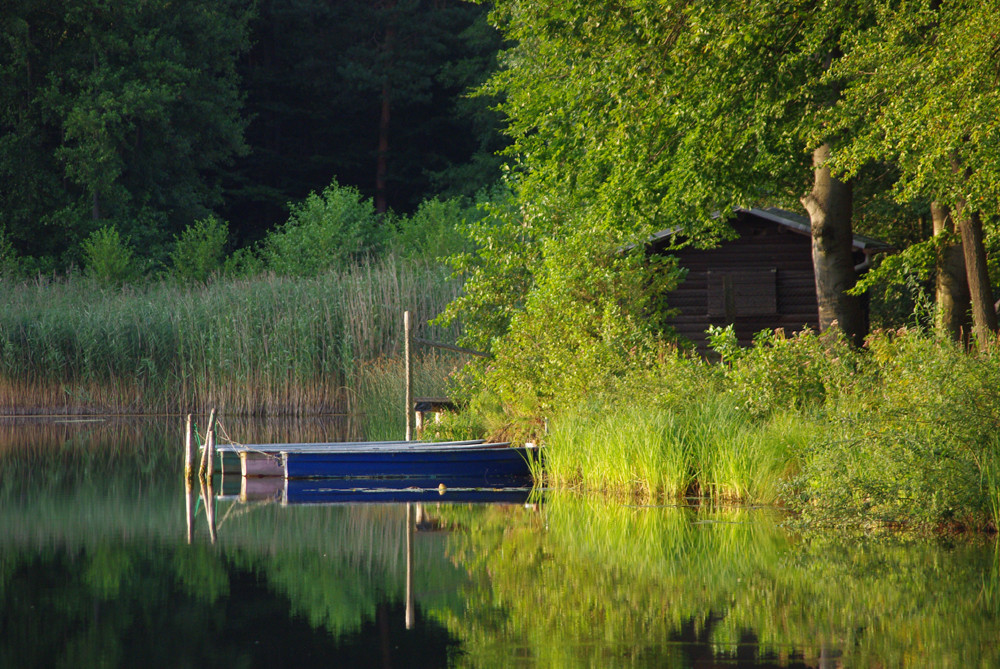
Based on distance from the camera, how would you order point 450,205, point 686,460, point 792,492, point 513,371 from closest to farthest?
point 792,492 < point 686,460 < point 513,371 < point 450,205

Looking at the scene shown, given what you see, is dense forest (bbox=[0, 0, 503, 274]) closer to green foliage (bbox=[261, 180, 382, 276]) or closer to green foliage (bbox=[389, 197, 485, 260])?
green foliage (bbox=[389, 197, 485, 260])

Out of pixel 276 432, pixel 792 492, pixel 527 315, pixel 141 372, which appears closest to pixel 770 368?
pixel 792 492

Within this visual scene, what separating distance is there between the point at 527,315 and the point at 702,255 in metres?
7.68

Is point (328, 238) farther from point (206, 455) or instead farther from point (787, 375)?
point (787, 375)

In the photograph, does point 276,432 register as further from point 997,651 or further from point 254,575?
point 997,651

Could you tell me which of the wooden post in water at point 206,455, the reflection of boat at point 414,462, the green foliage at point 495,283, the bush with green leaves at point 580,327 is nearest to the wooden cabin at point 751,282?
the green foliage at point 495,283

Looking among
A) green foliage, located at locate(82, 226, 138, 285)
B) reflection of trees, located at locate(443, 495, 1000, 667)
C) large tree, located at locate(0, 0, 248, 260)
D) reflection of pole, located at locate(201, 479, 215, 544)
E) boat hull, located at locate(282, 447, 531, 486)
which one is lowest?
reflection of trees, located at locate(443, 495, 1000, 667)

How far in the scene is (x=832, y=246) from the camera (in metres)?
18.3

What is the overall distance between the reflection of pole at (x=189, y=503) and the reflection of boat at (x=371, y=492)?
58cm

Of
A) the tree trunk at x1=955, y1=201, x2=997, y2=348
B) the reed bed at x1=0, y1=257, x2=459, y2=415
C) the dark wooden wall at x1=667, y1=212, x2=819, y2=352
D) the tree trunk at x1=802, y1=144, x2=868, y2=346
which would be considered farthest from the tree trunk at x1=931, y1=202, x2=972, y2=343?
the reed bed at x1=0, y1=257, x2=459, y2=415

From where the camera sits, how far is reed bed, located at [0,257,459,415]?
2767 cm

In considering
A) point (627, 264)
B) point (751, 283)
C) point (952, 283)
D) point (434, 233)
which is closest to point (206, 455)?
point (627, 264)

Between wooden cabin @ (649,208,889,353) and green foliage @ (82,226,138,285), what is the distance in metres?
18.7

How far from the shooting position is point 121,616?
837 centimetres
